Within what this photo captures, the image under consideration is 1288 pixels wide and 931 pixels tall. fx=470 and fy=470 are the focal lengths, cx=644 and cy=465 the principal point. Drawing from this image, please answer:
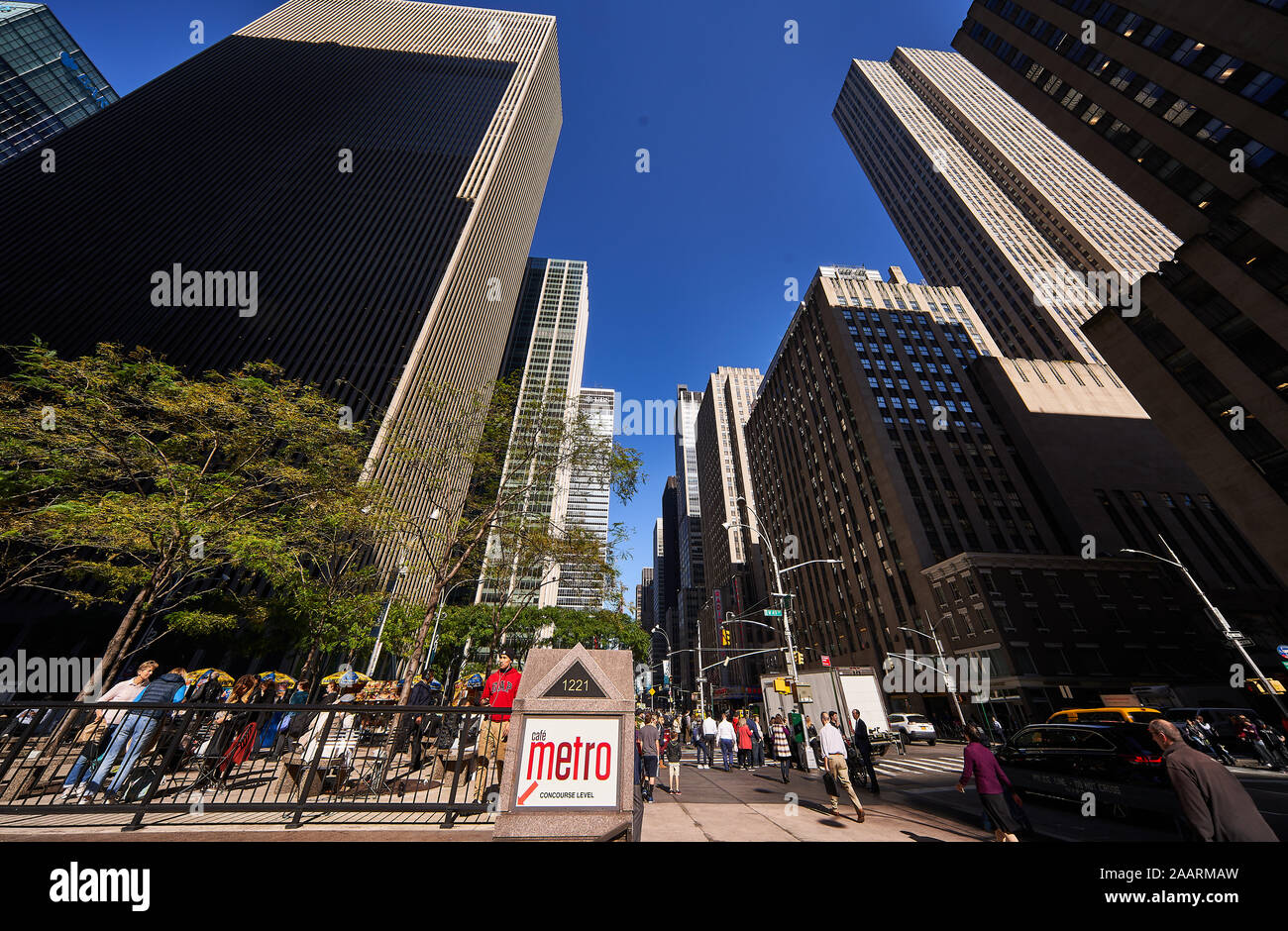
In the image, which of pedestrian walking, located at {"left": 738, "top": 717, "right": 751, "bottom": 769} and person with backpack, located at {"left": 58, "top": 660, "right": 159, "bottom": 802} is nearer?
person with backpack, located at {"left": 58, "top": 660, "right": 159, "bottom": 802}

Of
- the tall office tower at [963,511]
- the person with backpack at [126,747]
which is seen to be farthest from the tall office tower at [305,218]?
the tall office tower at [963,511]

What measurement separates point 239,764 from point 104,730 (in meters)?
2.36

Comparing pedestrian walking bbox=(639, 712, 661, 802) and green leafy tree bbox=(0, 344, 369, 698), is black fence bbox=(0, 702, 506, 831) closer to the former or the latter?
pedestrian walking bbox=(639, 712, 661, 802)

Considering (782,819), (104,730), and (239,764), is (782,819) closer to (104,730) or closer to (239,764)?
(239,764)

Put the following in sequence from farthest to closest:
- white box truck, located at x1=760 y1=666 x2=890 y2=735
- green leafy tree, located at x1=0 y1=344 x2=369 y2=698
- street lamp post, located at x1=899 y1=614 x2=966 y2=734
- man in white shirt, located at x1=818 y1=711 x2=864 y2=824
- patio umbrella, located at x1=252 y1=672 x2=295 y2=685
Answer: street lamp post, located at x1=899 y1=614 x2=966 y2=734 → white box truck, located at x1=760 y1=666 x2=890 y2=735 → patio umbrella, located at x1=252 y1=672 x2=295 y2=685 → green leafy tree, located at x1=0 y1=344 x2=369 y2=698 → man in white shirt, located at x1=818 y1=711 x2=864 y2=824

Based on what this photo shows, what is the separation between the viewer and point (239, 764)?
8.17 meters

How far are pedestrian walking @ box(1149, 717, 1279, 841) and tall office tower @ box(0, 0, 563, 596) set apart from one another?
20597 mm

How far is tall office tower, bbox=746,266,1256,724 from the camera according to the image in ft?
130

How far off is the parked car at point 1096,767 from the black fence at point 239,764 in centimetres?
1261

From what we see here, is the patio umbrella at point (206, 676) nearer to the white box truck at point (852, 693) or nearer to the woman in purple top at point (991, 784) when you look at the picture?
the woman in purple top at point (991, 784)

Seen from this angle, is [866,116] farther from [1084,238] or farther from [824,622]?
[824,622]

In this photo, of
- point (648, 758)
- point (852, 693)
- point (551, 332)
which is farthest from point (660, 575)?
point (648, 758)

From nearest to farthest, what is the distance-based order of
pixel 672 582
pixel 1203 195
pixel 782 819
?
pixel 782 819
pixel 1203 195
pixel 672 582

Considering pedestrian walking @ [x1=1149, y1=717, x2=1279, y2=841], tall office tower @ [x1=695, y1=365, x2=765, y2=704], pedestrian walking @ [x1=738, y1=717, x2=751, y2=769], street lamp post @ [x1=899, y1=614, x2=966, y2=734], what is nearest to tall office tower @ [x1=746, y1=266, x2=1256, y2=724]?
street lamp post @ [x1=899, y1=614, x2=966, y2=734]
